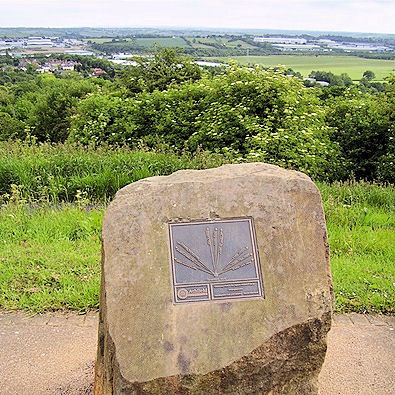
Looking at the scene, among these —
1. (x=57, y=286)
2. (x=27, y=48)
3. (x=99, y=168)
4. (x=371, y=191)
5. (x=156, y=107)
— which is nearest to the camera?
(x=57, y=286)

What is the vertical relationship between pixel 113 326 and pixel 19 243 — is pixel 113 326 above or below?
above

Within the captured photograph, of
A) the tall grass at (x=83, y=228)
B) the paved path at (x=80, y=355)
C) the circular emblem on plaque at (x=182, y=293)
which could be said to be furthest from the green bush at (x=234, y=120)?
the circular emblem on plaque at (x=182, y=293)

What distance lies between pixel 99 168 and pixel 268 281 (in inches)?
223

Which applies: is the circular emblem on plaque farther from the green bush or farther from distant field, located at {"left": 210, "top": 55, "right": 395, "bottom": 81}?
distant field, located at {"left": 210, "top": 55, "right": 395, "bottom": 81}

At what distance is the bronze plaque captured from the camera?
319cm

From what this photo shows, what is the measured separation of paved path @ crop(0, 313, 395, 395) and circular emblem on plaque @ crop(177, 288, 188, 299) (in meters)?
1.35

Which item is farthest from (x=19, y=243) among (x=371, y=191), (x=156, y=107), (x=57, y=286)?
(x=156, y=107)

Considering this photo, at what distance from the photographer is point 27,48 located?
65.9 m

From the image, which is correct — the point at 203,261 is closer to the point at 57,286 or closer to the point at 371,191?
the point at 57,286

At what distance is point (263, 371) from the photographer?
9.98 ft

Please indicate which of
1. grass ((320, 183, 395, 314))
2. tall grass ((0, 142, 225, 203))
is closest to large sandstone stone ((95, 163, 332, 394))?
grass ((320, 183, 395, 314))

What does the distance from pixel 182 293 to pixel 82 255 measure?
9.45ft

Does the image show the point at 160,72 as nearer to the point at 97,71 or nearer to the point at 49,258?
the point at 49,258

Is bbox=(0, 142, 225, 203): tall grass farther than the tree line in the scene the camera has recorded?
No
